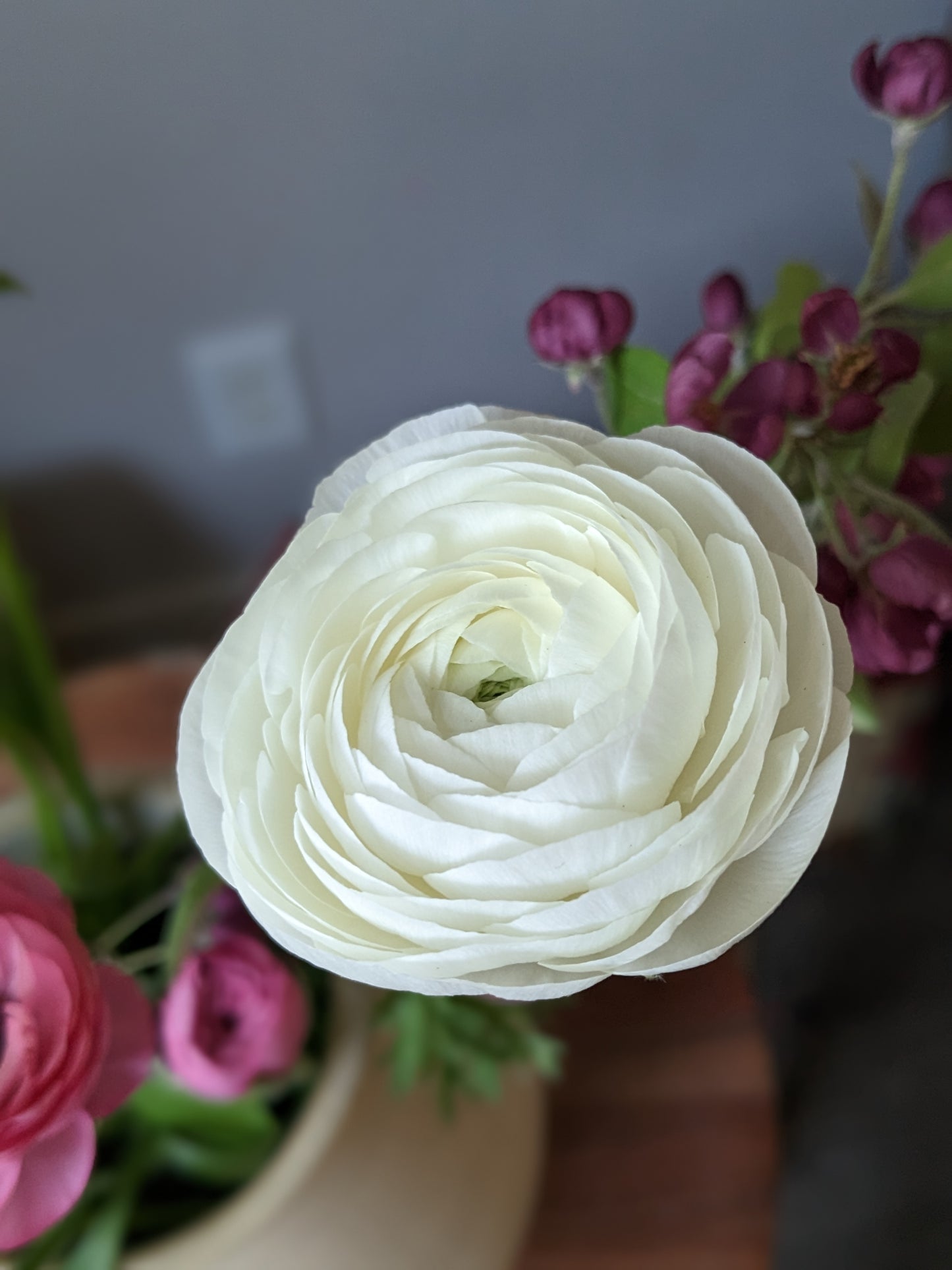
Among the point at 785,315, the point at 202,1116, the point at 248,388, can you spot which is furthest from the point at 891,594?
the point at 248,388

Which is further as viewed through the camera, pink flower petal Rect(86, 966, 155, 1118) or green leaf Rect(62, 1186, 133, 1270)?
green leaf Rect(62, 1186, 133, 1270)

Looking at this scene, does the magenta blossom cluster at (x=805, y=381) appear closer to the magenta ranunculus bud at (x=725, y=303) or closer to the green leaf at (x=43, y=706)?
the magenta ranunculus bud at (x=725, y=303)

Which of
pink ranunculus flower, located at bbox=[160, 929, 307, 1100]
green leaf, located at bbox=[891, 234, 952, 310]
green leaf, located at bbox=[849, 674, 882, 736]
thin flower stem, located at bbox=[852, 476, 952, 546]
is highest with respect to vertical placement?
green leaf, located at bbox=[891, 234, 952, 310]

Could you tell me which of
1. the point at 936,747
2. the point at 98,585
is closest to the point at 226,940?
the point at 98,585

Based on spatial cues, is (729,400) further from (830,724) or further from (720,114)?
(720,114)

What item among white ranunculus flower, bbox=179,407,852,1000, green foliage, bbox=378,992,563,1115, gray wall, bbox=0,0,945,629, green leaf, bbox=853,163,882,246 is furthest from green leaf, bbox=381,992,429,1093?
gray wall, bbox=0,0,945,629

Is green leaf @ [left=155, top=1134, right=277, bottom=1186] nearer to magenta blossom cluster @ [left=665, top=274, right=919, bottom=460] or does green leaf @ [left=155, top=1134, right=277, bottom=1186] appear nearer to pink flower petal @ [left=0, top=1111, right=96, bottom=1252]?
pink flower petal @ [left=0, top=1111, right=96, bottom=1252]
